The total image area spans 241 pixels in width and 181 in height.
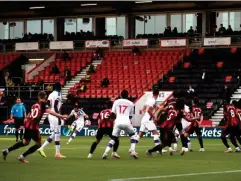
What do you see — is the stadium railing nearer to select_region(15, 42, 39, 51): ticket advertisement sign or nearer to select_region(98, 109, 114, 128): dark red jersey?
select_region(15, 42, 39, 51): ticket advertisement sign

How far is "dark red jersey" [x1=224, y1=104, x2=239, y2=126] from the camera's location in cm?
2869

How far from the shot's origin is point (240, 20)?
60.0 m

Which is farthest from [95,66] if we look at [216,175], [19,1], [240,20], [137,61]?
[216,175]

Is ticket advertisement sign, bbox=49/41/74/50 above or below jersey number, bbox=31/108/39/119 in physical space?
above

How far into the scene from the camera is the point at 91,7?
220ft

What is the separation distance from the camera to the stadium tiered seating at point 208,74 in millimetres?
50906

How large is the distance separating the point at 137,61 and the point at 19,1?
1033 centimetres

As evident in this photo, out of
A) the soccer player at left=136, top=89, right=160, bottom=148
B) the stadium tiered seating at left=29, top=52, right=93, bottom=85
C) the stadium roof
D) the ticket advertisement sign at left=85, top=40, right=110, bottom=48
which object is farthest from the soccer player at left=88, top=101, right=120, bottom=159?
the ticket advertisement sign at left=85, top=40, right=110, bottom=48

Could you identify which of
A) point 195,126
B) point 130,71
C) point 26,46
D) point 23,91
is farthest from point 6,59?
point 195,126

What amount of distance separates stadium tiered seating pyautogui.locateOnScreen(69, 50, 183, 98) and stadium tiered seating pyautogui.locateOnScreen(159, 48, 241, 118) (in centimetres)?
127

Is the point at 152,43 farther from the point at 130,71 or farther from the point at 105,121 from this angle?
the point at 105,121

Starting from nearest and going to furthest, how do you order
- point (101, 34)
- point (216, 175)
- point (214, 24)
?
point (216, 175), point (214, 24), point (101, 34)

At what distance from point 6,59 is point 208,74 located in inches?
793

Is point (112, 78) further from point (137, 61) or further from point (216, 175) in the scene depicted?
point (216, 175)
